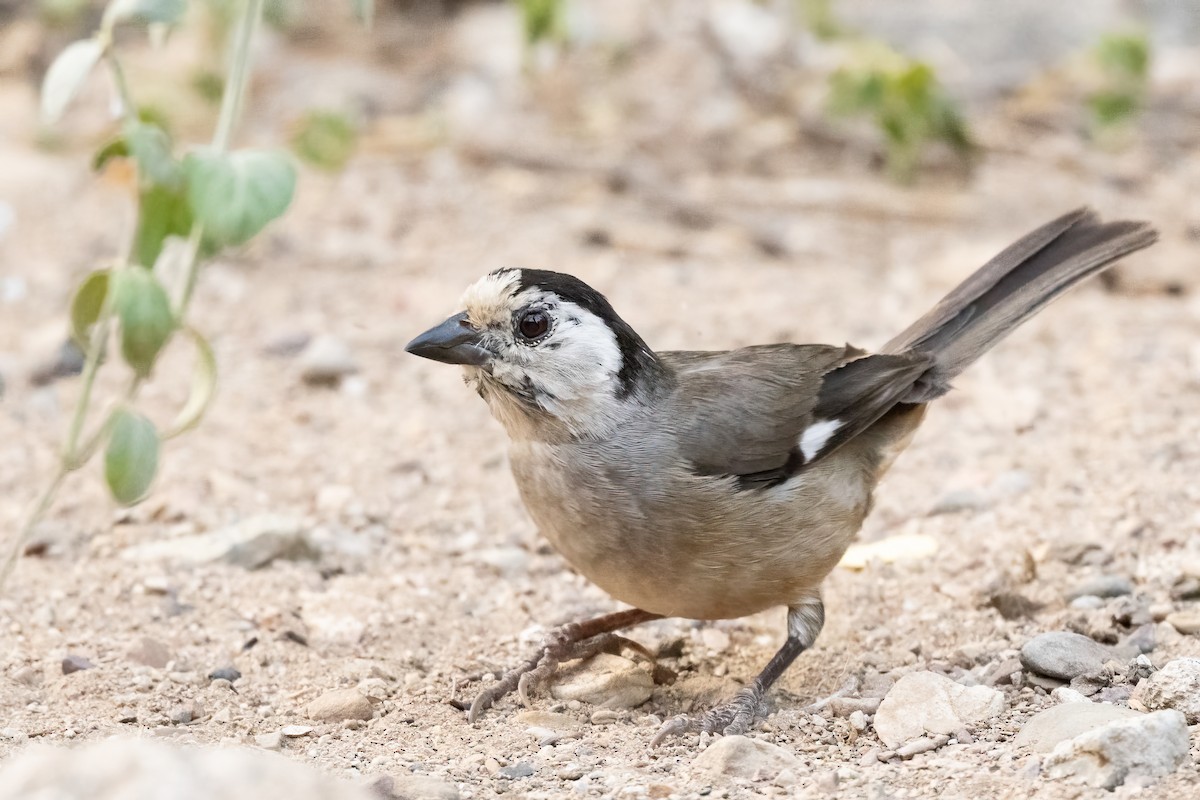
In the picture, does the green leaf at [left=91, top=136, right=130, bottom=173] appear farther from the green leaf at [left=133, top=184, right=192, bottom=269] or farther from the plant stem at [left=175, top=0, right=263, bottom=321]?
the plant stem at [left=175, top=0, right=263, bottom=321]

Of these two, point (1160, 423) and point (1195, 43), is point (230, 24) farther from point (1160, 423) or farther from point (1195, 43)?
point (1195, 43)

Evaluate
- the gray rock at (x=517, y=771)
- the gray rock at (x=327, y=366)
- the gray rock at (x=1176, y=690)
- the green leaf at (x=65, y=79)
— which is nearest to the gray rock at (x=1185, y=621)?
the gray rock at (x=1176, y=690)

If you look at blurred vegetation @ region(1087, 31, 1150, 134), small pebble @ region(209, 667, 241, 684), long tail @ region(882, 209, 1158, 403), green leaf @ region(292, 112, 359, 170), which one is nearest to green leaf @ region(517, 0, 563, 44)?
green leaf @ region(292, 112, 359, 170)

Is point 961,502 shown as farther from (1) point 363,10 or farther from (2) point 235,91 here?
(2) point 235,91

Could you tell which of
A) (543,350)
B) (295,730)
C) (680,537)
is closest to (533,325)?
(543,350)

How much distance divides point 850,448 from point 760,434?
16.9 inches

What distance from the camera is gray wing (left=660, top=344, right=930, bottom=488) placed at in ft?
14.6

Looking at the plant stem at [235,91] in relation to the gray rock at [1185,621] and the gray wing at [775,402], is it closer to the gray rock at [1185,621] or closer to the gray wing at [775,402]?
the gray wing at [775,402]

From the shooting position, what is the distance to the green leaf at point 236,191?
357cm

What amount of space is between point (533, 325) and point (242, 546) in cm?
148

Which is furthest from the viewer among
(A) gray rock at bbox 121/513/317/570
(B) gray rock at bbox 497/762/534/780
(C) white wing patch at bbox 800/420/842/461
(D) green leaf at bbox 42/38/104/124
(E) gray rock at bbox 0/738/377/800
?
(A) gray rock at bbox 121/513/317/570

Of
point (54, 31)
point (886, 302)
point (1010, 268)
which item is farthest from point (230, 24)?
point (1010, 268)

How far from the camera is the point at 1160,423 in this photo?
5879mm

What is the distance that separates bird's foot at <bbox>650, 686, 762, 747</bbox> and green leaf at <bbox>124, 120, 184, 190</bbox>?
1.94 meters
